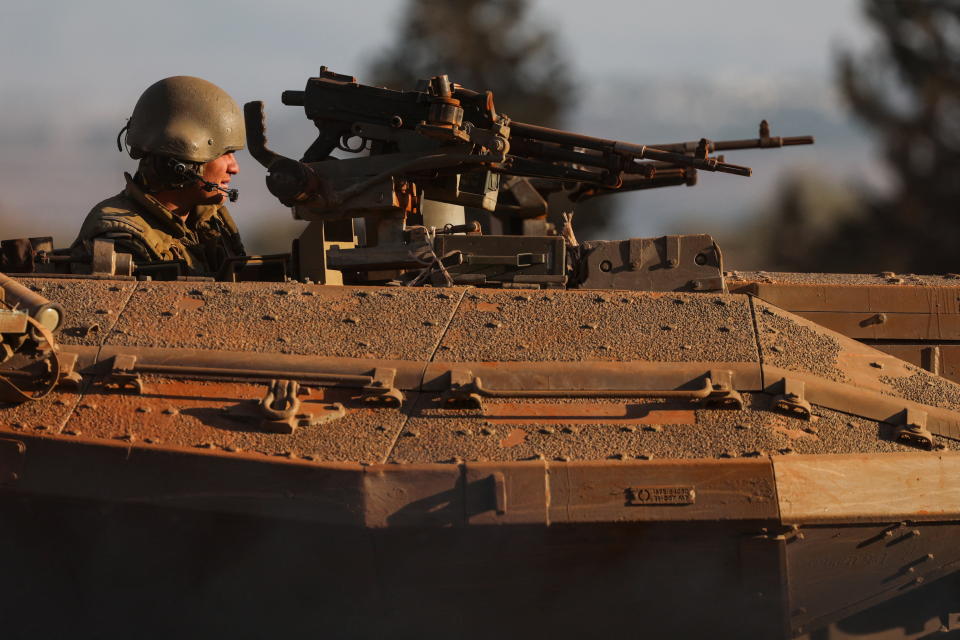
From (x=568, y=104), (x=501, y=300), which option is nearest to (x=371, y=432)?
(x=501, y=300)

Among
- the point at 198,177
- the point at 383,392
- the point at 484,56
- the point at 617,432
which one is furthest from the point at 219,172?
the point at 484,56

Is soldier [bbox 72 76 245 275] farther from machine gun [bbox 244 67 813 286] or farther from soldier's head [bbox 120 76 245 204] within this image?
machine gun [bbox 244 67 813 286]

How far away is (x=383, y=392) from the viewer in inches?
242

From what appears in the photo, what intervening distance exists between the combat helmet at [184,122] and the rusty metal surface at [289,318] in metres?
1.90

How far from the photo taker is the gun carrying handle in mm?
8297

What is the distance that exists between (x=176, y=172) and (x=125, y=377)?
96.2 inches

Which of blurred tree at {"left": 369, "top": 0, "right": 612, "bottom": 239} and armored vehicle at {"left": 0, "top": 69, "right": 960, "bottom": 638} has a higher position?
blurred tree at {"left": 369, "top": 0, "right": 612, "bottom": 239}

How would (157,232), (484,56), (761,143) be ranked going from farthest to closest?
(484,56), (761,143), (157,232)

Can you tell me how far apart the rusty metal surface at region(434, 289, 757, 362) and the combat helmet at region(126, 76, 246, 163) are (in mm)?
2548

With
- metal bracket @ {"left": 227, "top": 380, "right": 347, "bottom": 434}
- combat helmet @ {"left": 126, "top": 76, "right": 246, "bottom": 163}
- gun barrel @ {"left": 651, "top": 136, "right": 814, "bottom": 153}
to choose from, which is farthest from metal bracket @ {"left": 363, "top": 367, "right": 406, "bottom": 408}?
gun barrel @ {"left": 651, "top": 136, "right": 814, "bottom": 153}

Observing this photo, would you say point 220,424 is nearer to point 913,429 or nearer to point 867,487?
point 867,487

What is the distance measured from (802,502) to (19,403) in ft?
10.8

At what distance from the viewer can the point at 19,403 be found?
6223mm

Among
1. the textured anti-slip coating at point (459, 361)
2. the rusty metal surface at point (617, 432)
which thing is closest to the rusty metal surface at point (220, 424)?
A: the textured anti-slip coating at point (459, 361)
